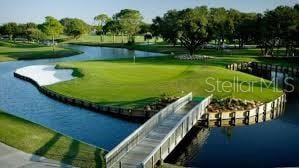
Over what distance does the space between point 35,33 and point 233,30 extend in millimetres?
109093

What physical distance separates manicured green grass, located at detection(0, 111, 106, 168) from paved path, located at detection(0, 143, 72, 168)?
638mm

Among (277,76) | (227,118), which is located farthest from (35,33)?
(227,118)

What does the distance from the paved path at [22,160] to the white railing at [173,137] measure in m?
5.94

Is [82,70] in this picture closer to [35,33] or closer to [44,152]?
[44,152]

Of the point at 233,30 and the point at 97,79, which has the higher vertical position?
the point at 233,30

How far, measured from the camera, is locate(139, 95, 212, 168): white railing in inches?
1096

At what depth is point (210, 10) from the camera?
125 metres

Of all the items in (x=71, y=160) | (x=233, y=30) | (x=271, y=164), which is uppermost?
(x=233, y=30)

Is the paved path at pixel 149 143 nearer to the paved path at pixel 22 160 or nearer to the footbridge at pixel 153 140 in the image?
the footbridge at pixel 153 140

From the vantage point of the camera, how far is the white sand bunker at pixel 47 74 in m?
69.8

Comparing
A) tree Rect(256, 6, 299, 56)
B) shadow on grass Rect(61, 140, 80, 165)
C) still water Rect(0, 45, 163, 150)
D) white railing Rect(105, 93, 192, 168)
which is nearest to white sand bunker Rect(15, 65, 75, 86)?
still water Rect(0, 45, 163, 150)

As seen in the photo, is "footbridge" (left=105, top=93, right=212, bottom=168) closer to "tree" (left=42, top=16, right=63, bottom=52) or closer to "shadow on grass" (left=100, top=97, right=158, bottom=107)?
"shadow on grass" (left=100, top=97, right=158, bottom=107)

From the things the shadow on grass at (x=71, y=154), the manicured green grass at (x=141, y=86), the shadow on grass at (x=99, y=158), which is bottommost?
the shadow on grass at (x=99, y=158)

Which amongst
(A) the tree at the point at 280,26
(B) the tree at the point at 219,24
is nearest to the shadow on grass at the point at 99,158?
(B) the tree at the point at 219,24
